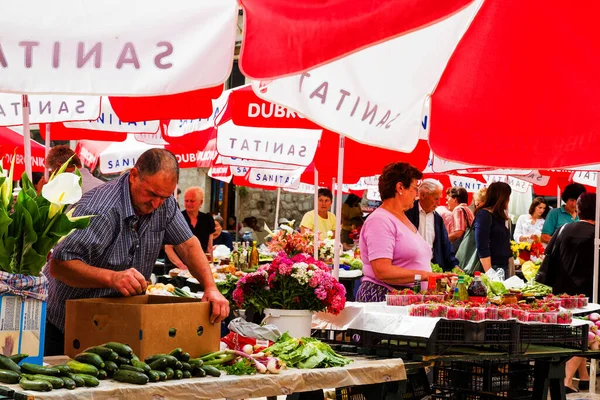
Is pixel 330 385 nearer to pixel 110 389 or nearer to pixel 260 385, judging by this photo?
pixel 260 385

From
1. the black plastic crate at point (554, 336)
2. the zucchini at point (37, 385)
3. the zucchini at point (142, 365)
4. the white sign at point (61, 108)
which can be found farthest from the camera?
the white sign at point (61, 108)

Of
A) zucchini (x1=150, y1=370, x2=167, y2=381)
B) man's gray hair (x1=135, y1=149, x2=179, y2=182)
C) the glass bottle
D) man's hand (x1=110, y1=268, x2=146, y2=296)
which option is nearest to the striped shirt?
man's gray hair (x1=135, y1=149, x2=179, y2=182)

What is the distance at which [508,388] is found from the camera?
20.4 feet

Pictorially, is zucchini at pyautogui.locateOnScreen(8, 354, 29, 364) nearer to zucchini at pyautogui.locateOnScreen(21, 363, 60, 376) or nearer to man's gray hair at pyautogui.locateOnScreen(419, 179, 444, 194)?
zucchini at pyautogui.locateOnScreen(21, 363, 60, 376)

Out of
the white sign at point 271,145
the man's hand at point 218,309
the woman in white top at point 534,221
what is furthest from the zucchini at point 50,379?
the woman in white top at point 534,221

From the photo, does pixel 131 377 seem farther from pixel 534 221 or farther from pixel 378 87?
pixel 534 221

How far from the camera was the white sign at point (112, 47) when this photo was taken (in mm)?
3840

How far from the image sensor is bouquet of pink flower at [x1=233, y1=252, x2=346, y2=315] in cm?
529

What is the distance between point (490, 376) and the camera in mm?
6078

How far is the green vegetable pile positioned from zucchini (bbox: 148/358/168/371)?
0.73 meters

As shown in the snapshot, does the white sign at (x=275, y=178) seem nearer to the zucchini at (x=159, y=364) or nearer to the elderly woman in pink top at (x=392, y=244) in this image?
the elderly woman in pink top at (x=392, y=244)

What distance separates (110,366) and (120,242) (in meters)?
0.99

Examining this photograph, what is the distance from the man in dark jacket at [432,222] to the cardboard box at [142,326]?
4.95 m

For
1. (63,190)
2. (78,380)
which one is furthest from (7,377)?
(63,190)
